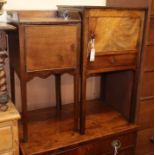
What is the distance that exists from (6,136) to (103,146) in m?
0.66

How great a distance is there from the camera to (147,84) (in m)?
1.65

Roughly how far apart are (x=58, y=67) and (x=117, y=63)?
41 cm

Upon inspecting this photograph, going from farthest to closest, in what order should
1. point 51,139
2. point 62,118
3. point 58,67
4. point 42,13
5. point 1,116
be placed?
point 62,118, point 42,13, point 51,139, point 58,67, point 1,116

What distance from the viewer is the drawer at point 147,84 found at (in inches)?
64.2

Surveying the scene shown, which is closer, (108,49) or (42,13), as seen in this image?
(108,49)

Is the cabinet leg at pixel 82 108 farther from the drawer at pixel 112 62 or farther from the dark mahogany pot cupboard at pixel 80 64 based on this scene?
the drawer at pixel 112 62

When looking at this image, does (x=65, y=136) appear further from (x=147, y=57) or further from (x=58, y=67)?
(x=147, y=57)

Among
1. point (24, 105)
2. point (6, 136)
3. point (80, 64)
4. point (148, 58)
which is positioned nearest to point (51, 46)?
point (80, 64)

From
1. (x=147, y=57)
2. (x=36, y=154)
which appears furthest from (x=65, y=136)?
(x=147, y=57)

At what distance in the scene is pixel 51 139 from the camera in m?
1.50

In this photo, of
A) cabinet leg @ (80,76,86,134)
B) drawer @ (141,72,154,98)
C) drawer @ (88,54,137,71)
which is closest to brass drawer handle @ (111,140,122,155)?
cabinet leg @ (80,76,86,134)

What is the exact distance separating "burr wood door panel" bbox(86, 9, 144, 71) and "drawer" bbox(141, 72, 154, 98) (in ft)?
0.43

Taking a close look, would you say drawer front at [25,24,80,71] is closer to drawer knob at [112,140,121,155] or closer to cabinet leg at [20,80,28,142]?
cabinet leg at [20,80,28,142]

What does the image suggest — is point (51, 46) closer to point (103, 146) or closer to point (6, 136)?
point (6, 136)
